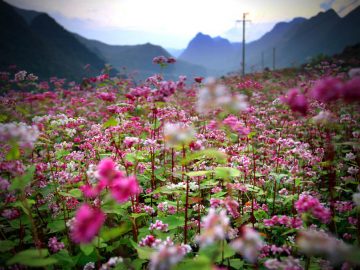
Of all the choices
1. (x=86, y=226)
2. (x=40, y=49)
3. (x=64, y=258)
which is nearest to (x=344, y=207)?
(x=86, y=226)

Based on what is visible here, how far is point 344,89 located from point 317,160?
12.0 ft

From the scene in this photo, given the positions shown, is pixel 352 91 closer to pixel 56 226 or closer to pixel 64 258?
pixel 64 258

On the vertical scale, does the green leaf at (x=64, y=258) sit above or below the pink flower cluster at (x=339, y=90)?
below

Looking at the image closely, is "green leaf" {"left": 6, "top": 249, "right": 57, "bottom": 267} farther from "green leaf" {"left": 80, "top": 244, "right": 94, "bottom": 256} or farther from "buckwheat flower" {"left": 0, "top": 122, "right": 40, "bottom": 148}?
"buckwheat flower" {"left": 0, "top": 122, "right": 40, "bottom": 148}

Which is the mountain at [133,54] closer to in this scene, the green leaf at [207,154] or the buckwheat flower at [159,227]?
the buckwheat flower at [159,227]

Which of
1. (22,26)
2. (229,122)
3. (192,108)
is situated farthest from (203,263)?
(22,26)

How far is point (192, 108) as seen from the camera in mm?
10398

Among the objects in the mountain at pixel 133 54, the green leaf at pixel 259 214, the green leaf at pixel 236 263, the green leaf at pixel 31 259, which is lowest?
the green leaf at pixel 236 263

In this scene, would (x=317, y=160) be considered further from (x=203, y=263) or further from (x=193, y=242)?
(x=203, y=263)

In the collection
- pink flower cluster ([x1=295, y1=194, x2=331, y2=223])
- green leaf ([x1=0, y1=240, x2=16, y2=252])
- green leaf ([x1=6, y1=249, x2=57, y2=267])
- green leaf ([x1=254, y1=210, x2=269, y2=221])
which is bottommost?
green leaf ([x1=254, y1=210, x2=269, y2=221])

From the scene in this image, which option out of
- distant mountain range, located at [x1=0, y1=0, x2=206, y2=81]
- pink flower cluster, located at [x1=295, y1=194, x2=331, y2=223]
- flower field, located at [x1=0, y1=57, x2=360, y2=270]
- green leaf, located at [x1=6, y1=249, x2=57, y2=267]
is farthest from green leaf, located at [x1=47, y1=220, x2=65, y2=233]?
distant mountain range, located at [x1=0, y1=0, x2=206, y2=81]

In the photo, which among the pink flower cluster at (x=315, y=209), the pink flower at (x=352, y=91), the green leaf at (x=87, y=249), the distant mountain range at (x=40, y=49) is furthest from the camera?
the distant mountain range at (x=40, y=49)

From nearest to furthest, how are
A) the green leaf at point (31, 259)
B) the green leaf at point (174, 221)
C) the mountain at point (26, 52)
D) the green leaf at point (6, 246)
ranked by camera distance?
the green leaf at point (31, 259) < the green leaf at point (6, 246) < the green leaf at point (174, 221) < the mountain at point (26, 52)

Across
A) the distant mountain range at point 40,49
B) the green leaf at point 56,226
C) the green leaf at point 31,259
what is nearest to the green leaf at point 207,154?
the green leaf at point 31,259
